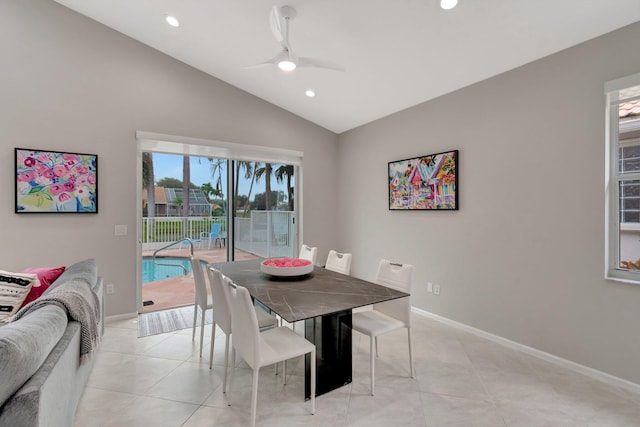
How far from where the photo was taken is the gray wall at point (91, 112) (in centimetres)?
302

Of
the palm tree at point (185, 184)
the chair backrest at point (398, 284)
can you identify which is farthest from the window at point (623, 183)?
the palm tree at point (185, 184)

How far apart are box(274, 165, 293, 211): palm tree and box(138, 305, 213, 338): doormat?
2.10 metres

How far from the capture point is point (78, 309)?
5.66ft

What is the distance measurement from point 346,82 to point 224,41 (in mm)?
1423

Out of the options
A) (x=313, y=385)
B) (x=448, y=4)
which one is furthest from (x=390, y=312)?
(x=448, y=4)

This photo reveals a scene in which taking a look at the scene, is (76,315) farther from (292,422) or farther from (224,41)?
(224,41)

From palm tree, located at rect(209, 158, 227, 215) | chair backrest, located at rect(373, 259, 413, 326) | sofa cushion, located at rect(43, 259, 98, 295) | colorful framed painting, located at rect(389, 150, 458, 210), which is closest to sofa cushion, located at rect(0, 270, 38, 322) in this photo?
sofa cushion, located at rect(43, 259, 98, 295)

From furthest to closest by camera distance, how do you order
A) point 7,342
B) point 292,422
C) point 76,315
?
point 292,422 → point 76,315 → point 7,342

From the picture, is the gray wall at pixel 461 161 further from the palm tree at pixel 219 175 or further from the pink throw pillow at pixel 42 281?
the pink throw pillow at pixel 42 281

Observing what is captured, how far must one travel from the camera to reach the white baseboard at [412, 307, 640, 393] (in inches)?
A: 87.7

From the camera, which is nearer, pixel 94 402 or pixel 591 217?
pixel 94 402

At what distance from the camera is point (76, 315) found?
67.3 inches

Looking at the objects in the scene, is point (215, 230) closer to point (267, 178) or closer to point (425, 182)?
point (267, 178)

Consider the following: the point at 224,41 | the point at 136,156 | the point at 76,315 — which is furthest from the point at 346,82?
the point at 76,315
